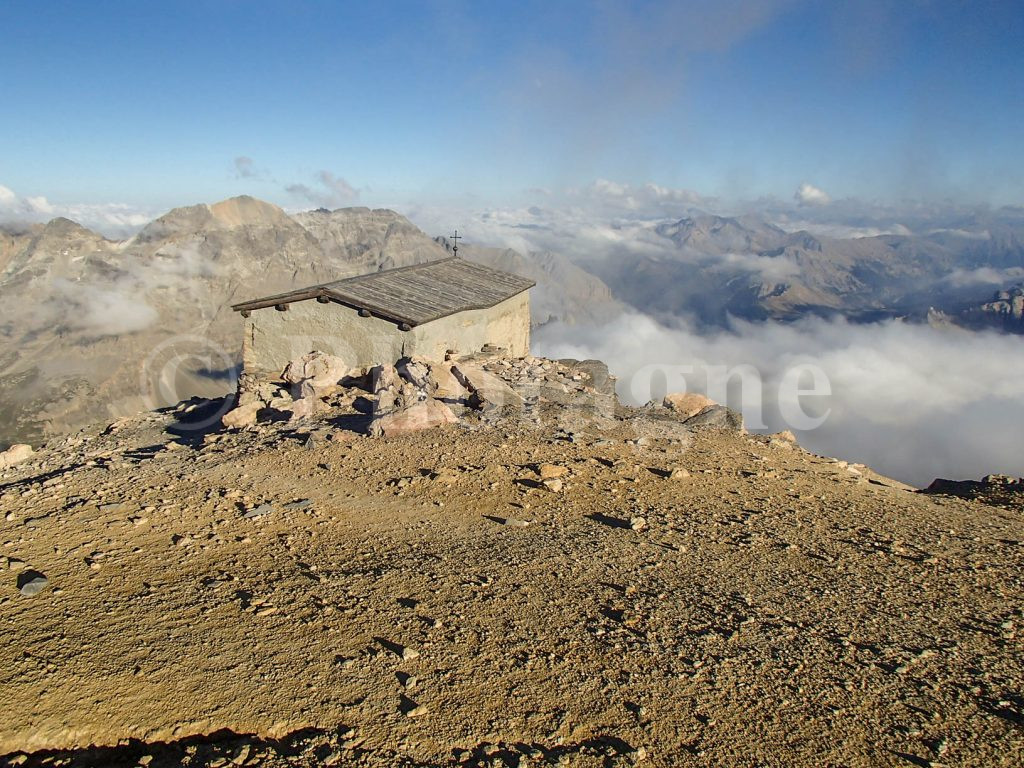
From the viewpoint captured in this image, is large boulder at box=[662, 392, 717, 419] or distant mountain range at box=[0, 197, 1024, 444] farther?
distant mountain range at box=[0, 197, 1024, 444]

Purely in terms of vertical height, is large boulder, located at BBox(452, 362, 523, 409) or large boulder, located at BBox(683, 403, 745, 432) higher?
large boulder, located at BBox(452, 362, 523, 409)

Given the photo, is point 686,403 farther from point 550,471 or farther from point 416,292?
point 416,292

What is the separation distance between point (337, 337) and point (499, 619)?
12.8 m

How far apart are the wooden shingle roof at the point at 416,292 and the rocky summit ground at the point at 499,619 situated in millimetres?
7601

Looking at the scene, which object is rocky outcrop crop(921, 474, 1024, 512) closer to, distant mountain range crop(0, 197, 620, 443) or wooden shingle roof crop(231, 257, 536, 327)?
wooden shingle roof crop(231, 257, 536, 327)

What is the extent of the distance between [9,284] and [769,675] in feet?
583

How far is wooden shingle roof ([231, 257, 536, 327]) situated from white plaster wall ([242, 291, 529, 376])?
0.25 m

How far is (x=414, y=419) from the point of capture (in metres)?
11.3

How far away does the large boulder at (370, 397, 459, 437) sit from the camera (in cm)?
1095

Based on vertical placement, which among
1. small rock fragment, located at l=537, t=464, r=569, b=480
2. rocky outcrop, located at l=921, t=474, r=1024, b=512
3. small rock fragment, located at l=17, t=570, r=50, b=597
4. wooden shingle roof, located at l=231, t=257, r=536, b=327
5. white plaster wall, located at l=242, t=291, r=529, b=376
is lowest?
rocky outcrop, located at l=921, t=474, r=1024, b=512

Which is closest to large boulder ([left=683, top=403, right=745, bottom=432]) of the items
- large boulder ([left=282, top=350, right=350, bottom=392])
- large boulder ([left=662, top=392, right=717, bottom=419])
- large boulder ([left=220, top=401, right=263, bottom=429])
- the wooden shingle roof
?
large boulder ([left=662, top=392, right=717, bottom=419])

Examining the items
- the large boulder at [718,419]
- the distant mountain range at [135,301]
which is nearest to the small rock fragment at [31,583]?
the large boulder at [718,419]

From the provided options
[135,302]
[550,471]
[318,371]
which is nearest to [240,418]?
[318,371]

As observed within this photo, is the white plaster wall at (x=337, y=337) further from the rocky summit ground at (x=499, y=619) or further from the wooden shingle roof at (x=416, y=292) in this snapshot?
the rocky summit ground at (x=499, y=619)
